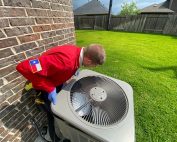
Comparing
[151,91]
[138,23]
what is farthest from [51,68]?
[138,23]

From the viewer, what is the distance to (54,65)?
1210 millimetres

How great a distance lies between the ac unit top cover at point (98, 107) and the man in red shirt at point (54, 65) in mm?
137

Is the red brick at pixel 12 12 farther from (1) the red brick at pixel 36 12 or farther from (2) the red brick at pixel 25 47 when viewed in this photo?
(2) the red brick at pixel 25 47

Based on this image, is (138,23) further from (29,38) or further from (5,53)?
(5,53)

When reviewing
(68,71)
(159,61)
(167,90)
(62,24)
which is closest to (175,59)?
(159,61)

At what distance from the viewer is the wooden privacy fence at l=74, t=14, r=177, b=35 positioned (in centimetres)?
1141

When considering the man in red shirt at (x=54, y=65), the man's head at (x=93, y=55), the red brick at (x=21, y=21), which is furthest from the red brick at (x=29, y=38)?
the man's head at (x=93, y=55)

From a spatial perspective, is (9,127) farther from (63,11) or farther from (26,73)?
(63,11)

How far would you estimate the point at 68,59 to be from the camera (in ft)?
4.07

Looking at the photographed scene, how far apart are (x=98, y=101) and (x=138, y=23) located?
13369 millimetres

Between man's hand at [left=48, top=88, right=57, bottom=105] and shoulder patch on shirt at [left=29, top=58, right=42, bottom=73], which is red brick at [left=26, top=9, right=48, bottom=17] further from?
man's hand at [left=48, top=88, right=57, bottom=105]

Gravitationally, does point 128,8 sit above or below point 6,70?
below

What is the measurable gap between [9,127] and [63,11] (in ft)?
5.28

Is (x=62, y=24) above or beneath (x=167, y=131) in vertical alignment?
above
